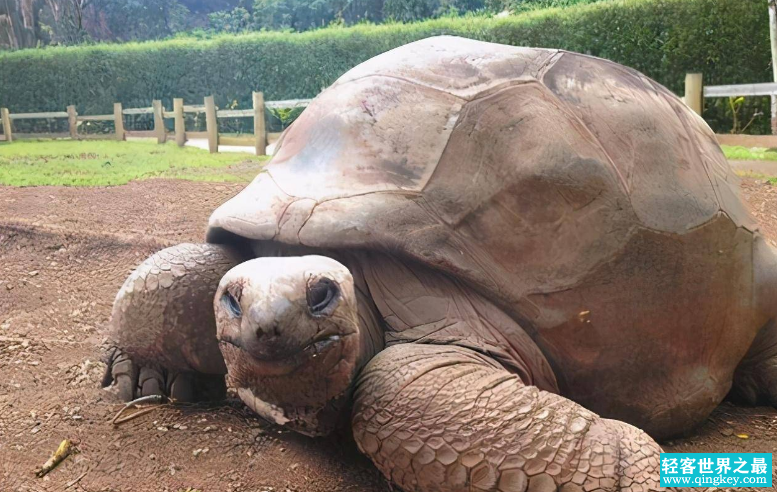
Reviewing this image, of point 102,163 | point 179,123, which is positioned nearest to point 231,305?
point 102,163

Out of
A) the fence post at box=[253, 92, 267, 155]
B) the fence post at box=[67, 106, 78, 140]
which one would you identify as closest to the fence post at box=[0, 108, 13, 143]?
the fence post at box=[67, 106, 78, 140]

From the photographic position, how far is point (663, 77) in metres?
8.91

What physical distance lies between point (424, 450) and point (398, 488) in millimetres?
271

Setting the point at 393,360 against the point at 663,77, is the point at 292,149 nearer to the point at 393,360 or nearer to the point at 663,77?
the point at 393,360

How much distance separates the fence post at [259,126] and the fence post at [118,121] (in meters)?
1.42

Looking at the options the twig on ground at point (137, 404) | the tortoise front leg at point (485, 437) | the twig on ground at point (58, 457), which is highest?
the tortoise front leg at point (485, 437)

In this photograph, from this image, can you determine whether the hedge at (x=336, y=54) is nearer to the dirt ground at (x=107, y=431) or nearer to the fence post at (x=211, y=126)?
the fence post at (x=211, y=126)

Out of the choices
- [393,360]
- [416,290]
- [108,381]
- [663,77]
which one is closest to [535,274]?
[416,290]

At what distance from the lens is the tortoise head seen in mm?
1710

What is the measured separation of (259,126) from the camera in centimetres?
658

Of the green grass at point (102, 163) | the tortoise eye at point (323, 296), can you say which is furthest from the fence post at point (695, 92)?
the tortoise eye at point (323, 296)

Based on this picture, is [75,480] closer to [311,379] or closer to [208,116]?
[311,379]

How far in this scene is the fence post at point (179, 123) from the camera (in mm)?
7141

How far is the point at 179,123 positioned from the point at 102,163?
971mm
